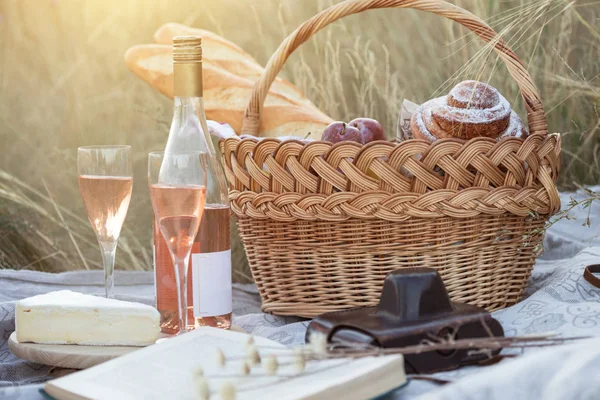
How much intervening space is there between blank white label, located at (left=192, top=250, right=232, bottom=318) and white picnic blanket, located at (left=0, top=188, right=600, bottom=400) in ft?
0.31

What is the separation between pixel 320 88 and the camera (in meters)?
1.93

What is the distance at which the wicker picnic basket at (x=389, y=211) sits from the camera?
1027mm

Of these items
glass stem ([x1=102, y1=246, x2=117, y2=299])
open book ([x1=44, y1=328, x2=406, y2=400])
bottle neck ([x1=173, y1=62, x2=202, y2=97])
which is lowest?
open book ([x1=44, y1=328, x2=406, y2=400])

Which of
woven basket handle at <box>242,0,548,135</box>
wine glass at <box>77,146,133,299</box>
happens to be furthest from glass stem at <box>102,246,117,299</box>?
woven basket handle at <box>242,0,548,135</box>

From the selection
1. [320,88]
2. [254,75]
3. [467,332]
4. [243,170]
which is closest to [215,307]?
[243,170]

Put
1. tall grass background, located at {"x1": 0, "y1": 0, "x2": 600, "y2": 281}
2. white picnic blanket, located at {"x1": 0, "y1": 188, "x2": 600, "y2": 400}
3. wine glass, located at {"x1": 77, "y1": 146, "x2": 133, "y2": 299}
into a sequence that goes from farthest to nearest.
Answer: tall grass background, located at {"x1": 0, "y1": 0, "x2": 600, "y2": 281} < wine glass, located at {"x1": 77, "y1": 146, "x2": 133, "y2": 299} < white picnic blanket, located at {"x1": 0, "y1": 188, "x2": 600, "y2": 400}

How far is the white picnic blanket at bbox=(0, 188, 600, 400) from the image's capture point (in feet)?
2.19

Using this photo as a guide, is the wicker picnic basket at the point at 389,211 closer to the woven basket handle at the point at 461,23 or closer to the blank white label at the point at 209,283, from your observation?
the woven basket handle at the point at 461,23

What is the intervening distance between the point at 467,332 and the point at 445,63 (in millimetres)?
1159

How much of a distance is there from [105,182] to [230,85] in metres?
0.77

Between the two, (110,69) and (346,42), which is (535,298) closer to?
(346,42)

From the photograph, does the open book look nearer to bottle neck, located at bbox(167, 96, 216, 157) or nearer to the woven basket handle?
bottle neck, located at bbox(167, 96, 216, 157)

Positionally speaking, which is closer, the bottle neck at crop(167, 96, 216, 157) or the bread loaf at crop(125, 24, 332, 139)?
the bottle neck at crop(167, 96, 216, 157)

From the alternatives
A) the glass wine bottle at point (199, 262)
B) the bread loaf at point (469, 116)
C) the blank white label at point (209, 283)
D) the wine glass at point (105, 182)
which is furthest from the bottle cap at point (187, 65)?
the bread loaf at point (469, 116)
